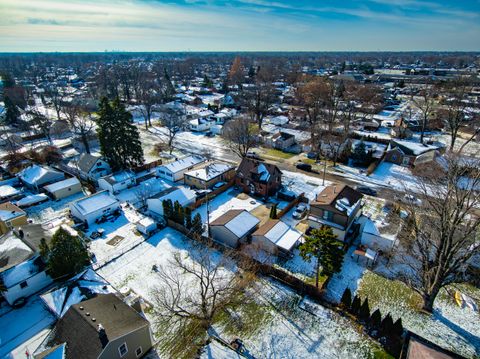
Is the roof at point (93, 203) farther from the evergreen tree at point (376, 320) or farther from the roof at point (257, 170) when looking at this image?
the evergreen tree at point (376, 320)

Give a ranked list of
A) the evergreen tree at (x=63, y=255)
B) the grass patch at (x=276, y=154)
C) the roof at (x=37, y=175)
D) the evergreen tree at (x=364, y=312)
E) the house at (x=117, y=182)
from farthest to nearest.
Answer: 1. the grass patch at (x=276, y=154)
2. the roof at (x=37, y=175)
3. the house at (x=117, y=182)
4. the evergreen tree at (x=63, y=255)
5. the evergreen tree at (x=364, y=312)

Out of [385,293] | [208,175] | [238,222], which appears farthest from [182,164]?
[385,293]

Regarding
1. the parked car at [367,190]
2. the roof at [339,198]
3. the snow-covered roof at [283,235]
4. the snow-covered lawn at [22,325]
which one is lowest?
the snow-covered lawn at [22,325]

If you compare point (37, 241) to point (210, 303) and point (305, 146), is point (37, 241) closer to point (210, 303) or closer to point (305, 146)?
point (210, 303)

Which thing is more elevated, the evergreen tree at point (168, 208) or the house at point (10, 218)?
the evergreen tree at point (168, 208)

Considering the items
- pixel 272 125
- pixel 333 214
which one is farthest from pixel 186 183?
pixel 272 125

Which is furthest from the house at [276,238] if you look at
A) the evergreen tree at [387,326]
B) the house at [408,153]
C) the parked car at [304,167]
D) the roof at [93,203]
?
the house at [408,153]

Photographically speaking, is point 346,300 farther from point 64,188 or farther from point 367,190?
point 64,188
